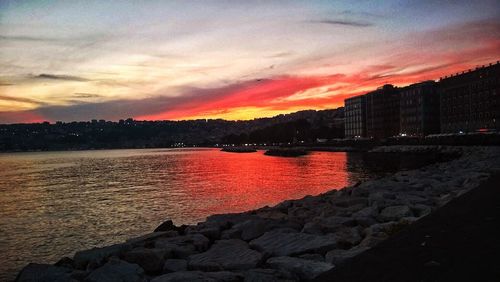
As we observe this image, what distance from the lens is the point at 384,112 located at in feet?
529

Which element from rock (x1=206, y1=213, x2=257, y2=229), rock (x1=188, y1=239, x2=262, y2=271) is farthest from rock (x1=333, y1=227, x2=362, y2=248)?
rock (x1=206, y1=213, x2=257, y2=229)

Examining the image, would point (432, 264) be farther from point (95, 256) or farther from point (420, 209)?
point (420, 209)

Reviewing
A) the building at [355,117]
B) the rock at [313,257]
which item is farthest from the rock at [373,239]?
the building at [355,117]

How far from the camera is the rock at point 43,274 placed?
764cm

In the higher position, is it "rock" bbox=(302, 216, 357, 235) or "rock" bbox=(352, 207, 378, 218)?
"rock" bbox=(352, 207, 378, 218)

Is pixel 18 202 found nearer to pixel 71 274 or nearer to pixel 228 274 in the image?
pixel 71 274

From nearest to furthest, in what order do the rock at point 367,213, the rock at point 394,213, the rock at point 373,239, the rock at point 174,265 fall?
the rock at point 174,265, the rock at point 373,239, the rock at point 394,213, the rock at point 367,213

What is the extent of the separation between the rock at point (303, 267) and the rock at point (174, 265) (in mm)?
1803

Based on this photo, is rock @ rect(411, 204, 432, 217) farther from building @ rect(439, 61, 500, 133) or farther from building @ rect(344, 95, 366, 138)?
building @ rect(344, 95, 366, 138)

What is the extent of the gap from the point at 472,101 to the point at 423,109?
21.3 metres

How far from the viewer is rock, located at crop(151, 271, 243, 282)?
7.02m

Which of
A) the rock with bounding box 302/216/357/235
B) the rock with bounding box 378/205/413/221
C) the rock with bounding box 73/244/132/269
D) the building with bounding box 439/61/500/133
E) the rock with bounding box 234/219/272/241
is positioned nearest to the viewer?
the rock with bounding box 73/244/132/269

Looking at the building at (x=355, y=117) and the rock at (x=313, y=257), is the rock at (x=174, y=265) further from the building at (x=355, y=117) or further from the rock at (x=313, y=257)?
the building at (x=355, y=117)

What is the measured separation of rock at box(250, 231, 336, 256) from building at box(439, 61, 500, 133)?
109369 mm
